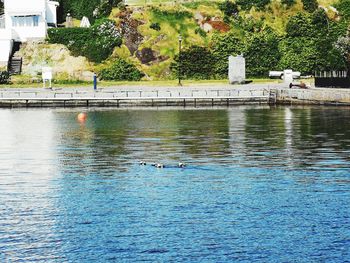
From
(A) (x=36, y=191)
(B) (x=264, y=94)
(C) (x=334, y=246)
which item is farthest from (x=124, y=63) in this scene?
(C) (x=334, y=246)

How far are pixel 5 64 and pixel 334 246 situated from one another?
9417 cm

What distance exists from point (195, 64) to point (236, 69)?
935cm

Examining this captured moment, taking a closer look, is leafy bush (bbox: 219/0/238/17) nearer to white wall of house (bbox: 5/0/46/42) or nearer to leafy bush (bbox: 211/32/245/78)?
A: leafy bush (bbox: 211/32/245/78)

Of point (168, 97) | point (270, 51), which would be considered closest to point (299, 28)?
point (270, 51)

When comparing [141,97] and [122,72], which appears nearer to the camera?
[141,97]

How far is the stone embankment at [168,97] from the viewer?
10275 centimetres

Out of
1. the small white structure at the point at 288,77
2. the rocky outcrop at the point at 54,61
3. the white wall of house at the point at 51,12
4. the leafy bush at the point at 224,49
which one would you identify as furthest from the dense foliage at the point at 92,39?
the small white structure at the point at 288,77

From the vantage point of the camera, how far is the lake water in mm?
36812

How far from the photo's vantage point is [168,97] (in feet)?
340

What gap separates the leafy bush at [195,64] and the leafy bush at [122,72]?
15.3ft

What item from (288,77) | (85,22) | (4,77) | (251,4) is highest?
(251,4)

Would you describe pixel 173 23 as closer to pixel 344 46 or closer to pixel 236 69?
pixel 236 69

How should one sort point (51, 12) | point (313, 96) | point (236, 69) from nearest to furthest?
point (313, 96)
point (236, 69)
point (51, 12)

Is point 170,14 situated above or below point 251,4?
below
